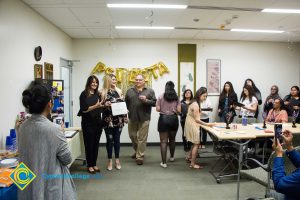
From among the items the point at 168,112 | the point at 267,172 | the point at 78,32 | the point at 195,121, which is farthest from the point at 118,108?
the point at 78,32

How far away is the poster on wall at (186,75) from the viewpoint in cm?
629

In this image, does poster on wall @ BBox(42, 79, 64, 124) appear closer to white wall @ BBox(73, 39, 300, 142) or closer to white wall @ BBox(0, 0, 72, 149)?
white wall @ BBox(0, 0, 72, 149)

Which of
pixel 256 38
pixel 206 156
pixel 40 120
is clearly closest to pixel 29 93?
pixel 40 120

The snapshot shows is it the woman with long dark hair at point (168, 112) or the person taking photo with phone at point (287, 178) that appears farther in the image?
the woman with long dark hair at point (168, 112)

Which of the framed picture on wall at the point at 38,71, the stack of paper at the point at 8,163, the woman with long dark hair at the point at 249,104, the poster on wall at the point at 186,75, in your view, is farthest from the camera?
the poster on wall at the point at 186,75

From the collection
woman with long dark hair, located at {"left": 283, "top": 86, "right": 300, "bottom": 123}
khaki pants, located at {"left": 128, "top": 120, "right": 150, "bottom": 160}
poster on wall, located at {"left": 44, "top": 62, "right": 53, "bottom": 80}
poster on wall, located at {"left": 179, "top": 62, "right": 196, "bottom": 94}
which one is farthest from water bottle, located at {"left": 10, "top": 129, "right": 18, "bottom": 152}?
woman with long dark hair, located at {"left": 283, "top": 86, "right": 300, "bottom": 123}

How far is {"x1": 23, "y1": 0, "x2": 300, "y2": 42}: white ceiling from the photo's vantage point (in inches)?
139

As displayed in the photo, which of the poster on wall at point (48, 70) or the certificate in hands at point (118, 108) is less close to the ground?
the poster on wall at point (48, 70)

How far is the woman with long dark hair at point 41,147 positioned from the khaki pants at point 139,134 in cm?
279

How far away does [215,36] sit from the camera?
19.5 feet

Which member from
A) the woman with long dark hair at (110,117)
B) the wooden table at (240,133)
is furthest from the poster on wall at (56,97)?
the wooden table at (240,133)

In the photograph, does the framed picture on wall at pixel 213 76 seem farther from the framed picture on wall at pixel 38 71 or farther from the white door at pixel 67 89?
the framed picture on wall at pixel 38 71

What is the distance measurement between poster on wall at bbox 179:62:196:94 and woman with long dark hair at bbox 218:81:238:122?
32.2 inches

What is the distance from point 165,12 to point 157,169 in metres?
2.68
